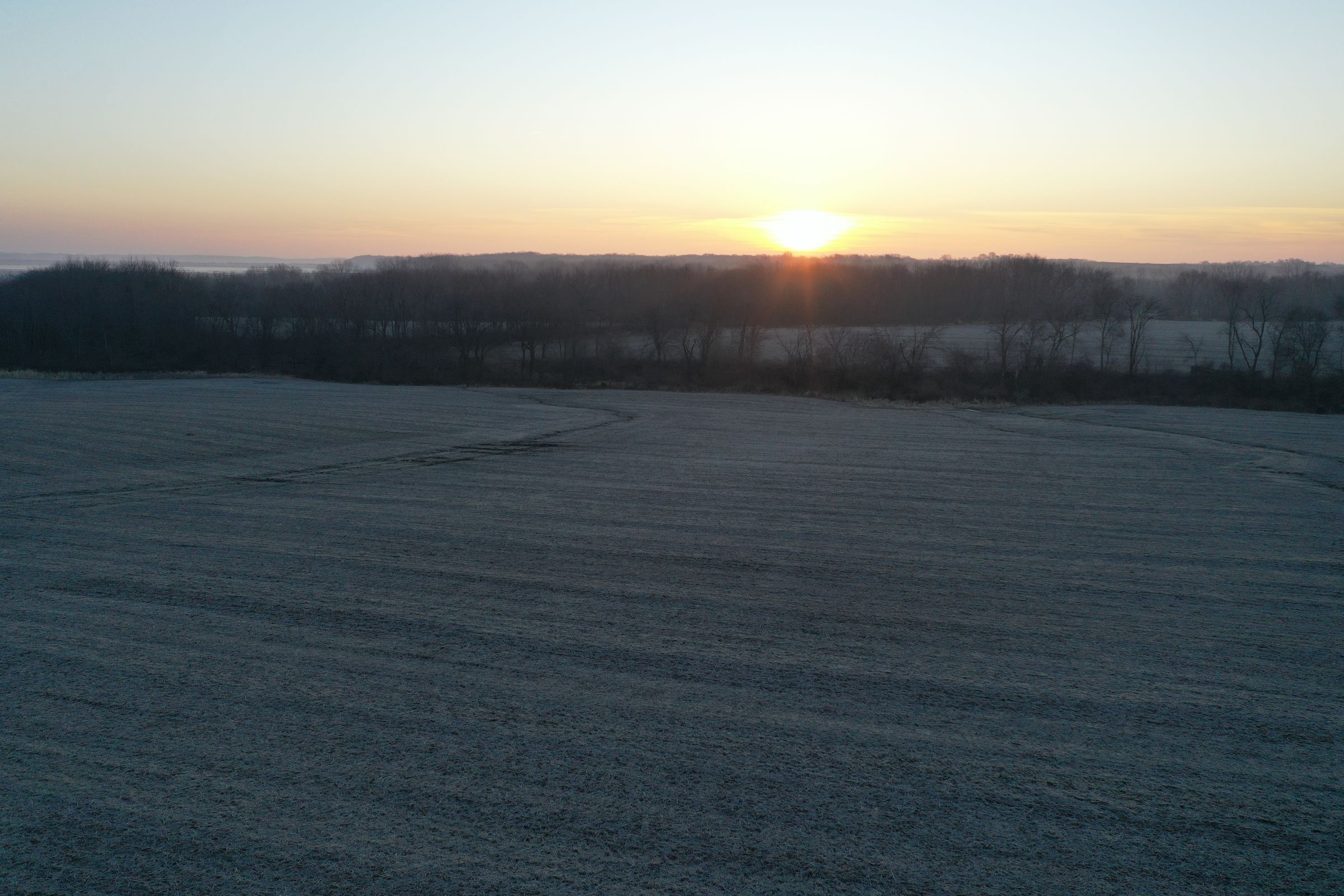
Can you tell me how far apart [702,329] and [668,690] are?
6207cm

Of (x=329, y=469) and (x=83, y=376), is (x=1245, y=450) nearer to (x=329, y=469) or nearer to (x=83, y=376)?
(x=329, y=469)

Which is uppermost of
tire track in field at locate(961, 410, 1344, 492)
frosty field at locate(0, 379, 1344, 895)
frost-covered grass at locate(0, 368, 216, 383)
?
frost-covered grass at locate(0, 368, 216, 383)

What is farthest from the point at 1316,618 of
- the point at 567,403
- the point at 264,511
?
the point at 567,403

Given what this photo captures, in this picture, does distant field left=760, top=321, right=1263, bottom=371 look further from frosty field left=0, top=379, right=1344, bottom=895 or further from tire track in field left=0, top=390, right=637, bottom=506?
frosty field left=0, top=379, right=1344, bottom=895

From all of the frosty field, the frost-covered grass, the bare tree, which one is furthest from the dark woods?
the frosty field

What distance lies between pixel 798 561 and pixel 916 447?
33.6ft

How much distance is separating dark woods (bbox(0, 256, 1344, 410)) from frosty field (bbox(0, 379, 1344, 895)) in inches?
1513

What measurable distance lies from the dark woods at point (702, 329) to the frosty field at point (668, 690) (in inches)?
1513

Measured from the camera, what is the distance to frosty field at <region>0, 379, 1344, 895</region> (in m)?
3.92

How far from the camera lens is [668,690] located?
568 cm

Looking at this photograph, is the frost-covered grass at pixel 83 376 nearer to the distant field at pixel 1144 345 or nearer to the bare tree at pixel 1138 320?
the distant field at pixel 1144 345

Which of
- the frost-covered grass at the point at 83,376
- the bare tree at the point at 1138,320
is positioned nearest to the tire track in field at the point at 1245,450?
the bare tree at the point at 1138,320

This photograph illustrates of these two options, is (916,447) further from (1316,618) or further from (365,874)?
(365,874)

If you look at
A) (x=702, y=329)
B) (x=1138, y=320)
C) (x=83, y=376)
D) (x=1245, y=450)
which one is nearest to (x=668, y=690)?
(x=1245, y=450)
